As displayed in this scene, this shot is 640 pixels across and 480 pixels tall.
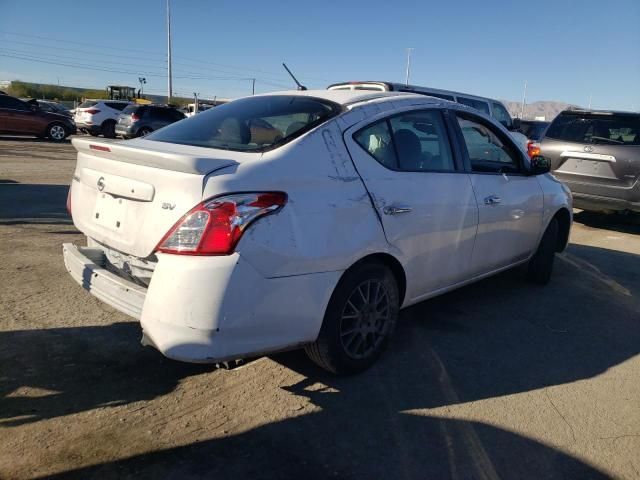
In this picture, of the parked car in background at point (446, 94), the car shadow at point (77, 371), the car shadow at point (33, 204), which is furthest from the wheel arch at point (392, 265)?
the car shadow at point (33, 204)

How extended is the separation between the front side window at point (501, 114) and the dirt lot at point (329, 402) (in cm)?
843

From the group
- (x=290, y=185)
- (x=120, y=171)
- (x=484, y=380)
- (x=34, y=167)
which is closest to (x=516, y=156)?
(x=484, y=380)

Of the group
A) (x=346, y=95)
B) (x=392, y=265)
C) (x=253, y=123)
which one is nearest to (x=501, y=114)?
(x=346, y=95)

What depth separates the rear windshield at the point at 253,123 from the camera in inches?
120

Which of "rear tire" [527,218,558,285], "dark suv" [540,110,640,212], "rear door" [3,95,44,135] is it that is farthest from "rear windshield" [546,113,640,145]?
"rear door" [3,95,44,135]

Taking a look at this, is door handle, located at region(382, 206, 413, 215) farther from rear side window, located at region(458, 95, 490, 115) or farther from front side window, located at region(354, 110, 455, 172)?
rear side window, located at region(458, 95, 490, 115)

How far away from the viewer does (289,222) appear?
2.64 metres

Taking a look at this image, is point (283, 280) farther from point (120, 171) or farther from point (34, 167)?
point (34, 167)

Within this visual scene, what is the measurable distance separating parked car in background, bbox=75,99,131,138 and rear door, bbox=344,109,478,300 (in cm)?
2119

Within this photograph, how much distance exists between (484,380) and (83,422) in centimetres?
231

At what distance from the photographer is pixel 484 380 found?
3.34 metres

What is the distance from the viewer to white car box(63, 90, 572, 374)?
2479 millimetres

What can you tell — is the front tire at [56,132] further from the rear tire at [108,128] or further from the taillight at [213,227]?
the taillight at [213,227]

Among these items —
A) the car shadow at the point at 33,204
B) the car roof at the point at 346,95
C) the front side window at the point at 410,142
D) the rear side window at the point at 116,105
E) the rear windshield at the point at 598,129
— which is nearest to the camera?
the front side window at the point at 410,142
